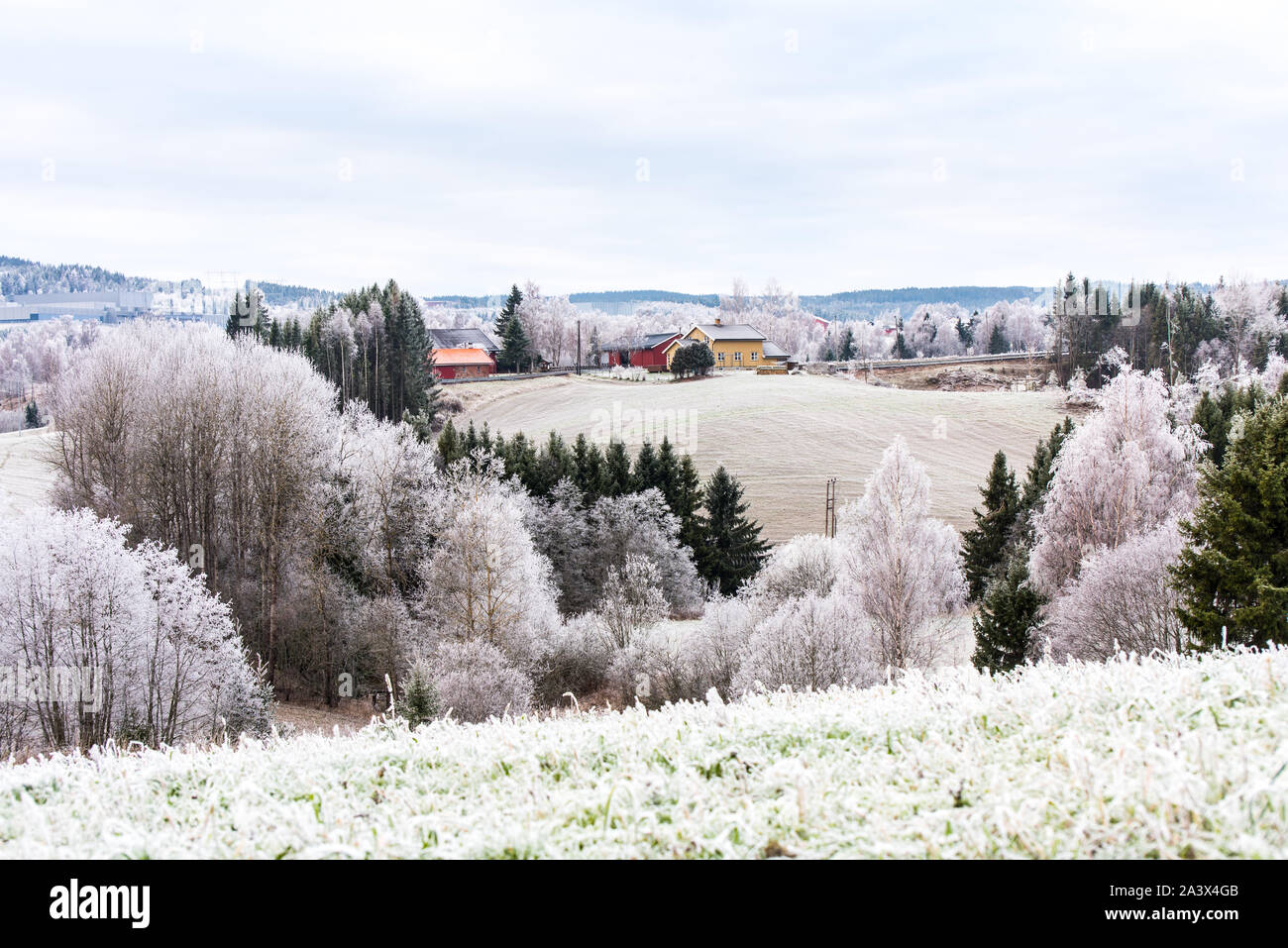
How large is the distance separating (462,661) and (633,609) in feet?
28.6

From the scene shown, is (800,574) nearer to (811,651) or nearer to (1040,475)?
(811,651)

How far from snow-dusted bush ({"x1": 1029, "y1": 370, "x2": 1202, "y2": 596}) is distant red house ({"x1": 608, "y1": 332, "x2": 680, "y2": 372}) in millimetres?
78009

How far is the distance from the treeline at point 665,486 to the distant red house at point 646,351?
58.1 meters

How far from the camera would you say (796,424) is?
70.8 metres

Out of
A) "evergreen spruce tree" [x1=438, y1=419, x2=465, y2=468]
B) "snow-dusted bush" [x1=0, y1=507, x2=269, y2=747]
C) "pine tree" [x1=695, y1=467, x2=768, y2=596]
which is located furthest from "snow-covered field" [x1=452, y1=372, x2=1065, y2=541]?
"snow-dusted bush" [x1=0, y1=507, x2=269, y2=747]

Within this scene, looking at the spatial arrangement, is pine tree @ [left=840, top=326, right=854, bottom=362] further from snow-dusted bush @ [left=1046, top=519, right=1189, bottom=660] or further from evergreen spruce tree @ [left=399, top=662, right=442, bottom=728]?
evergreen spruce tree @ [left=399, top=662, right=442, bottom=728]

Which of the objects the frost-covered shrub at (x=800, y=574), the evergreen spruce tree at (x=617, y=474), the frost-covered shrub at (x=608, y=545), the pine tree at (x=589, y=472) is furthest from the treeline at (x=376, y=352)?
the frost-covered shrub at (x=800, y=574)

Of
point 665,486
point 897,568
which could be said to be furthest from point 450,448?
point 897,568

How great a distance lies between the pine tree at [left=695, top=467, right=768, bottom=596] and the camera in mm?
48688

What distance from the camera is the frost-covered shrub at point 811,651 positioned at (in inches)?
1054

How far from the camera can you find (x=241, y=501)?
132ft

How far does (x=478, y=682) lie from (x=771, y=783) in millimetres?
25481
